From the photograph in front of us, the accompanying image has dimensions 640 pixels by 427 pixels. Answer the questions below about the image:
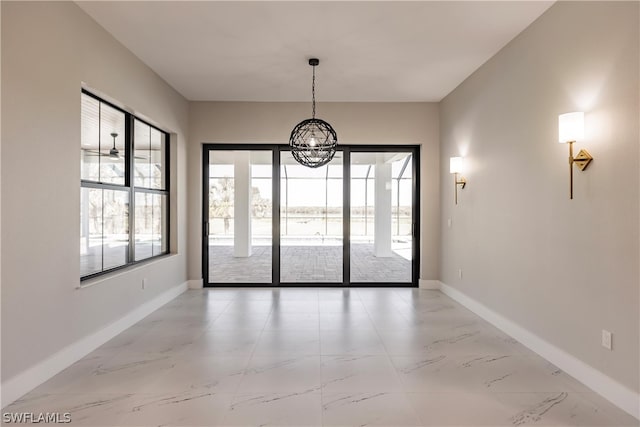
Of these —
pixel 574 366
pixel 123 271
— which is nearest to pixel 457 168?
pixel 574 366

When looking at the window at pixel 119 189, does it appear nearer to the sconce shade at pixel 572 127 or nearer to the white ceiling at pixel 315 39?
the white ceiling at pixel 315 39

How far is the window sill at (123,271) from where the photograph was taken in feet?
10.9

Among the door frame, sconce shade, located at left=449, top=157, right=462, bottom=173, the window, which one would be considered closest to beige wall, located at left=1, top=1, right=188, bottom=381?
the window

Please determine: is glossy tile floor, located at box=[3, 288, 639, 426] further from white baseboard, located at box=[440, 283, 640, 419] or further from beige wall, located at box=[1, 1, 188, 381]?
beige wall, located at box=[1, 1, 188, 381]

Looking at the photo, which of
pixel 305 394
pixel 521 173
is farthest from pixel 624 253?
pixel 305 394

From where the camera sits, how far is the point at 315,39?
11.9ft

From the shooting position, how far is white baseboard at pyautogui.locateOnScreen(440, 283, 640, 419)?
2.32 meters

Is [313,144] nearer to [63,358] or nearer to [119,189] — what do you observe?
[119,189]

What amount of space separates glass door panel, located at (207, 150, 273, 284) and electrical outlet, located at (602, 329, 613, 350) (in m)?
4.44

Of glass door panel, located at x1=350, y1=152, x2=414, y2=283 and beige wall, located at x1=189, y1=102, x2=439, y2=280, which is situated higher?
beige wall, located at x1=189, y1=102, x2=439, y2=280

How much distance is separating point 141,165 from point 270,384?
316cm

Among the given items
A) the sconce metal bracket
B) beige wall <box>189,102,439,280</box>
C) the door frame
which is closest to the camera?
the sconce metal bracket

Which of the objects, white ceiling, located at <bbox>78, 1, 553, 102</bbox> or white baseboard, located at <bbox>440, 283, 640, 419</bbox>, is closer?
white baseboard, located at <bbox>440, 283, 640, 419</bbox>

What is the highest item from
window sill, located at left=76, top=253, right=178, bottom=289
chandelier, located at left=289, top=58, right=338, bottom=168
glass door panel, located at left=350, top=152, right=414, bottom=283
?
chandelier, located at left=289, top=58, right=338, bottom=168
